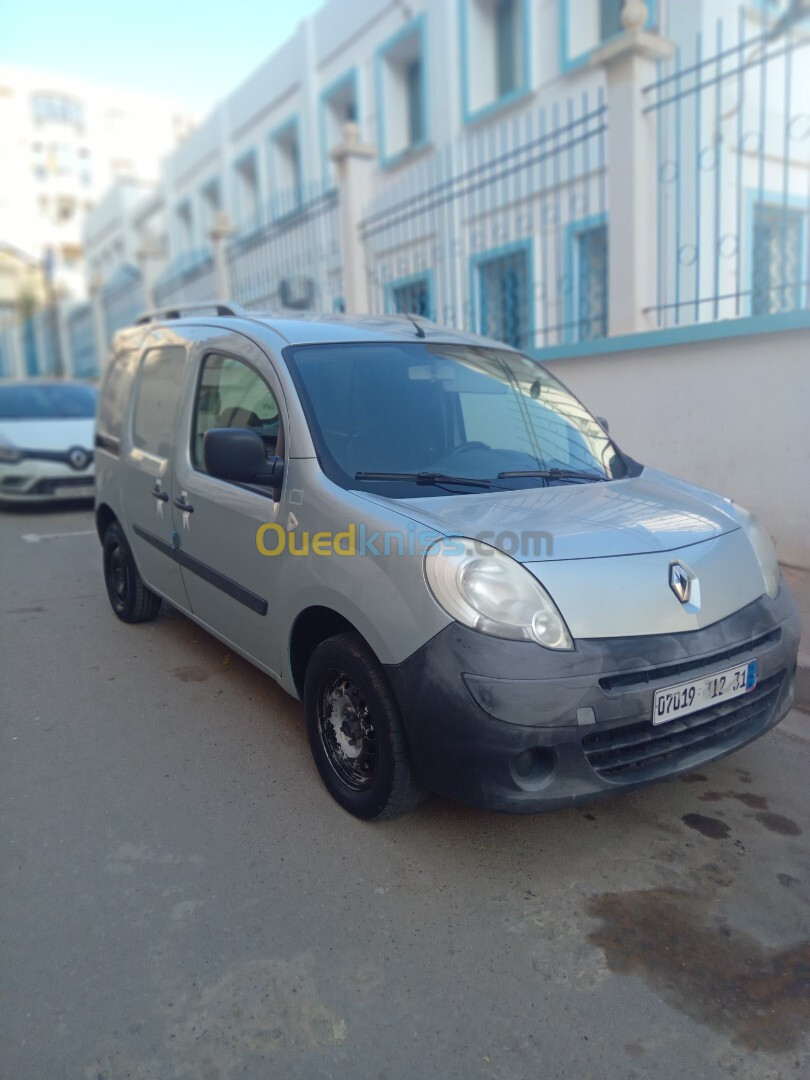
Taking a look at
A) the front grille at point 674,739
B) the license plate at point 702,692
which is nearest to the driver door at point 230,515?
the front grille at point 674,739

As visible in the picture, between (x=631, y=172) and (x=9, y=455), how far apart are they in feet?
22.2

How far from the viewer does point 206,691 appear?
415cm

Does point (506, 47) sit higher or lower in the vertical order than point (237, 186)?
lower

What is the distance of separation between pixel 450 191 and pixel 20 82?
5508cm

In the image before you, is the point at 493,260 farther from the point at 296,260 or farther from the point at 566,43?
the point at 296,260

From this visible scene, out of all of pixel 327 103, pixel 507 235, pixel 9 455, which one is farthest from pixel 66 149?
pixel 507 235

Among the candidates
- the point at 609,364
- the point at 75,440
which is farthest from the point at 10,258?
the point at 609,364

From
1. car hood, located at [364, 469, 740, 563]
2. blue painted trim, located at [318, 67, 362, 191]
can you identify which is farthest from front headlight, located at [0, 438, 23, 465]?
car hood, located at [364, 469, 740, 563]

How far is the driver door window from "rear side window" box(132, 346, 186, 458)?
0.89ft

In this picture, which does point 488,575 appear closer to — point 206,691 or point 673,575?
point 673,575

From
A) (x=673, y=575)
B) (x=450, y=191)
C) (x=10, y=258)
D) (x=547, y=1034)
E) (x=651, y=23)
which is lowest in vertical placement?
(x=547, y=1034)

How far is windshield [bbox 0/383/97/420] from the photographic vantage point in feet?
31.2

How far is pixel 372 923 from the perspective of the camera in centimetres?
242

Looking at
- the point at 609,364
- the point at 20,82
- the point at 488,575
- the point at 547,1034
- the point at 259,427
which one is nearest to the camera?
the point at 547,1034
